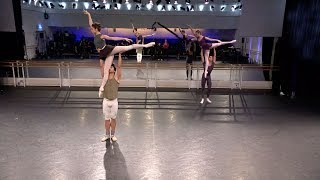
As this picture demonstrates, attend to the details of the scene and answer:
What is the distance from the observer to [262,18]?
35.9 ft

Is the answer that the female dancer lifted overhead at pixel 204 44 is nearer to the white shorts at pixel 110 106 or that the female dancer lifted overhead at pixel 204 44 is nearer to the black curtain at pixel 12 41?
the white shorts at pixel 110 106

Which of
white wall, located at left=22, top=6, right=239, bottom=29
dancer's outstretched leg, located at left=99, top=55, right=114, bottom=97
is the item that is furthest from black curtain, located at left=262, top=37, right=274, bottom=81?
white wall, located at left=22, top=6, right=239, bottom=29

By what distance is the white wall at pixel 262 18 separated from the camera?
1080 cm

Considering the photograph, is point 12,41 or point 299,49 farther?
point 12,41

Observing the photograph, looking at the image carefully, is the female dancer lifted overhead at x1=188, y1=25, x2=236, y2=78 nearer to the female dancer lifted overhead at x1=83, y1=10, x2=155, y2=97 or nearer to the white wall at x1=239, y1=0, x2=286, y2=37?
the white wall at x1=239, y1=0, x2=286, y2=37

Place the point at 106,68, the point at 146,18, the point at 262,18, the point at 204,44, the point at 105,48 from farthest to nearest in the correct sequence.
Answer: the point at 146,18 < the point at 262,18 < the point at 204,44 < the point at 106,68 < the point at 105,48

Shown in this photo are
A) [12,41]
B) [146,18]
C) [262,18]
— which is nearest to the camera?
[262,18]

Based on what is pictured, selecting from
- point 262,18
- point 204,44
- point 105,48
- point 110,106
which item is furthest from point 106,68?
point 262,18

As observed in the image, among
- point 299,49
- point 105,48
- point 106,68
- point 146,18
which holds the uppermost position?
point 146,18

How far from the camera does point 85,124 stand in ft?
25.3

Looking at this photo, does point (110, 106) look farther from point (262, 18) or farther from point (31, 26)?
point (31, 26)

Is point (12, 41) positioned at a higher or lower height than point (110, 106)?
higher

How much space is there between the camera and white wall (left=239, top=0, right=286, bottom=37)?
1080 centimetres

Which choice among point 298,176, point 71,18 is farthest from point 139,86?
point 71,18
